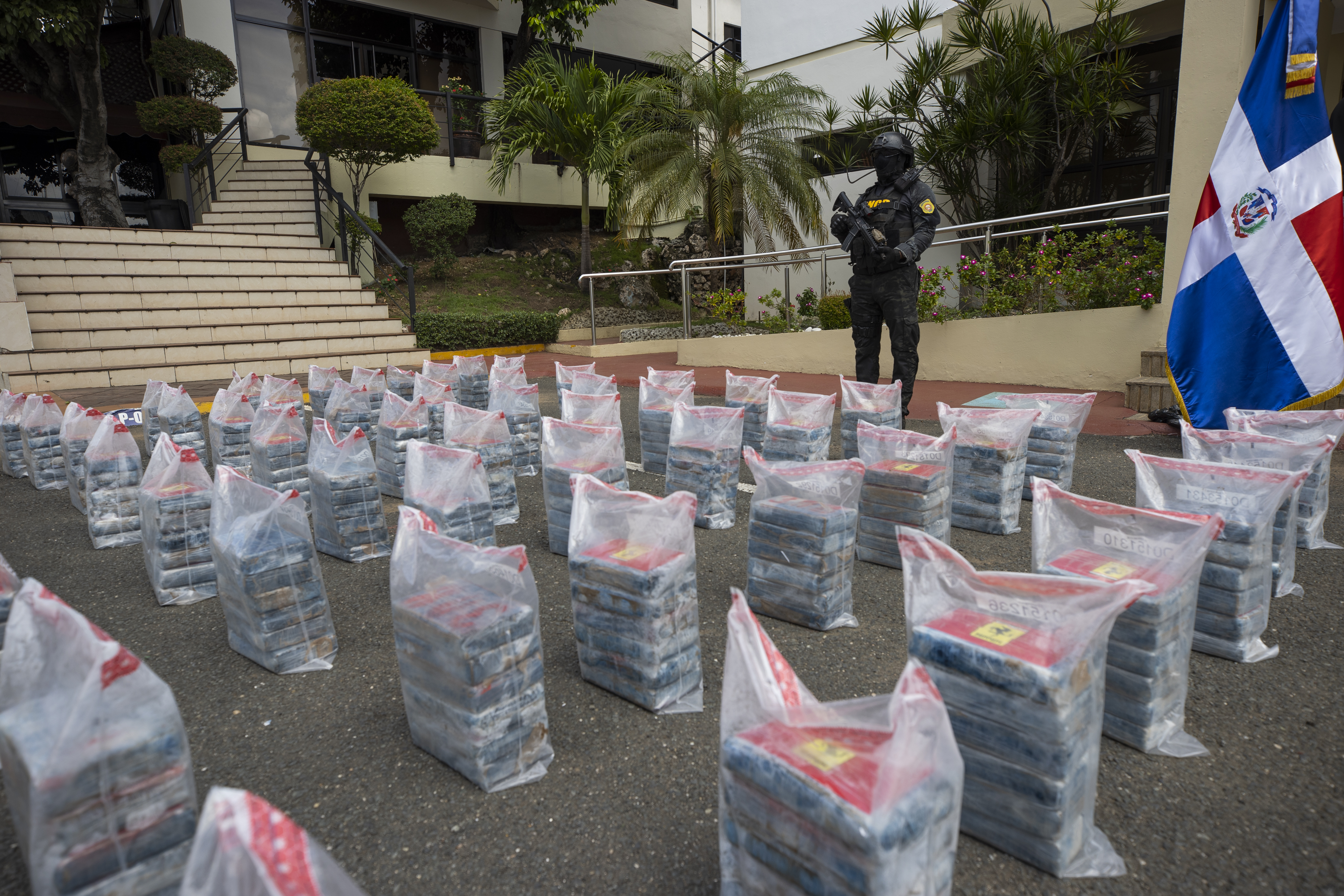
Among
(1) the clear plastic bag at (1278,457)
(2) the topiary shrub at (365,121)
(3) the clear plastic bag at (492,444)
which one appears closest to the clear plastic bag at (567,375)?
(3) the clear plastic bag at (492,444)

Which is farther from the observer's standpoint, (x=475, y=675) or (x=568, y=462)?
(x=568, y=462)

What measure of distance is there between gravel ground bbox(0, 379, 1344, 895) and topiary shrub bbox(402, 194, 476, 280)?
13108 mm

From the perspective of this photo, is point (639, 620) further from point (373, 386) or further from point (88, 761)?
point (373, 386)

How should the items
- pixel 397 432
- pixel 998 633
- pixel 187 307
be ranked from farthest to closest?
pixel 187 307
pixel 397 432
pixel 998 633

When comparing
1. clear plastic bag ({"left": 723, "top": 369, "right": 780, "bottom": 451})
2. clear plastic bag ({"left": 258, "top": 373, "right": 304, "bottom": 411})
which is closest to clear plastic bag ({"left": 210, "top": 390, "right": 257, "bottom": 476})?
clear plastic bag ({"left": 258, "top": 373, "right": 304, "bottom": 411})

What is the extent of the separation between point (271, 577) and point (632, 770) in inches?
55.5

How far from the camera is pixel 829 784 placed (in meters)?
1.31

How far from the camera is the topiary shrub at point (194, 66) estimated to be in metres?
12.9

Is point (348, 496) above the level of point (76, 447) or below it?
below

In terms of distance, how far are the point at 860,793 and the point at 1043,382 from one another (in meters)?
7.23

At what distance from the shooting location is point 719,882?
5.54 feet

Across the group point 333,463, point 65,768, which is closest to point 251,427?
point 333,463

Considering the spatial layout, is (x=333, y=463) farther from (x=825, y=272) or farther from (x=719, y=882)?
(x=825, y=272)

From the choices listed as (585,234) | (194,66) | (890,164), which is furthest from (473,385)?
(194,66)
